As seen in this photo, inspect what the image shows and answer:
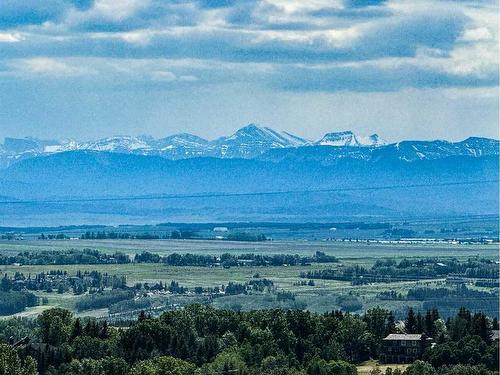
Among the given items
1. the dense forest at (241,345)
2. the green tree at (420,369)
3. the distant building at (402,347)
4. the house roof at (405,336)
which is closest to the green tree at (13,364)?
the dense forest at (241,345)

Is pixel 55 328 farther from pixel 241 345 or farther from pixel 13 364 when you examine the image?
pixel 13 364

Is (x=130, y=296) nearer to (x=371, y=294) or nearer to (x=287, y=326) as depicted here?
(x=371, y=294)

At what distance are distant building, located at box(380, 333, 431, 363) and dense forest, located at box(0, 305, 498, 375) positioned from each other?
835 millimetres

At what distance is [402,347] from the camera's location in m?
104

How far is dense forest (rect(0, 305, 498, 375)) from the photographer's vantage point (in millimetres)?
93188

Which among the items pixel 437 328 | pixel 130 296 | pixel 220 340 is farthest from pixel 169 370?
pixel 130 296

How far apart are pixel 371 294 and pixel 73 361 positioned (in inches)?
3438

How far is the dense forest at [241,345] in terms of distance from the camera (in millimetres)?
93188

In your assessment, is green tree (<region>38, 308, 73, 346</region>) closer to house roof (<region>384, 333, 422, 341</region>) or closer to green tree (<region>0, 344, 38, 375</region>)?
green tree (<region>0, 344, 38, 375</region>)

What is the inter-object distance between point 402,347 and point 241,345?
10.3 meters

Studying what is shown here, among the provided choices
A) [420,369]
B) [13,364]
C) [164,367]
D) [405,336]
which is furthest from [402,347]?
[13,364]

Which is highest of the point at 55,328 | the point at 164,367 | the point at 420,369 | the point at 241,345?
the point at 55,328

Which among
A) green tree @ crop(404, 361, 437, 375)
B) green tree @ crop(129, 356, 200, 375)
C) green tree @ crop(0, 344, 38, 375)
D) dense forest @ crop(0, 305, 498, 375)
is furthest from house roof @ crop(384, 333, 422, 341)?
green tree @ crop(0, 344, 38, 375)

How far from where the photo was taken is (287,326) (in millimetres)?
105188
